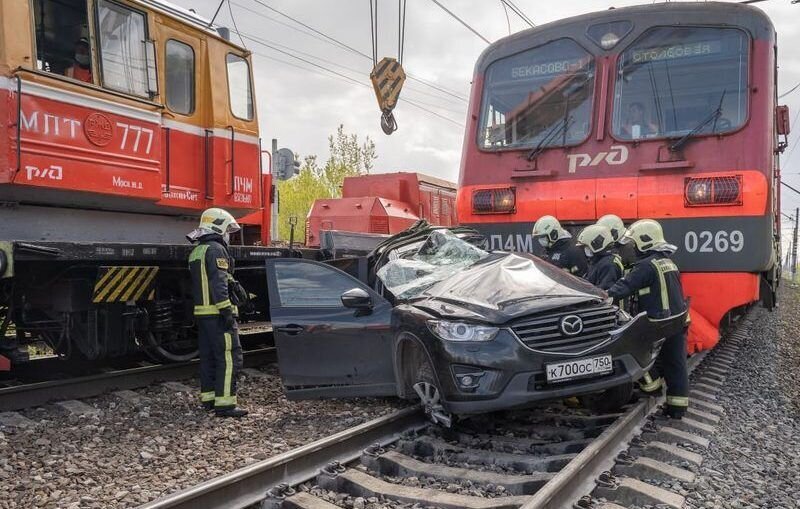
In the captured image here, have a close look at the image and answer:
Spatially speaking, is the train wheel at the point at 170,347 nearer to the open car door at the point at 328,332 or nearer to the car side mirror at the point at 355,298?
the open car door at the point at 328,332

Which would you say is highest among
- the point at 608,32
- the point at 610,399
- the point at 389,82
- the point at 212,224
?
the point at 389,82

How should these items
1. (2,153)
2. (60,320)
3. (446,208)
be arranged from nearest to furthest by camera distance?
(2,153)
(60,320)
(446,208)

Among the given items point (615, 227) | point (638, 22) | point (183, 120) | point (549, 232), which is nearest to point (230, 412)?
point (183, 120)

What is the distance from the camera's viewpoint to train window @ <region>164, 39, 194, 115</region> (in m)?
6.51

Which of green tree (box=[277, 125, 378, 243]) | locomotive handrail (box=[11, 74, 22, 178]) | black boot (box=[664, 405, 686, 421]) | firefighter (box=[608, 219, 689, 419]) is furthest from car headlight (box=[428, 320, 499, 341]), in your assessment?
green tree (box=[277, 125, 378, 243])

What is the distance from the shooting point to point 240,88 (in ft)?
24.4

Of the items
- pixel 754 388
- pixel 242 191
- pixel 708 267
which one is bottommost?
pixel 754 388

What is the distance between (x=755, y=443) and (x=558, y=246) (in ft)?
8.85

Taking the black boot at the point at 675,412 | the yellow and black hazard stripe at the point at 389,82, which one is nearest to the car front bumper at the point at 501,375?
the black boot at the point at 675,412

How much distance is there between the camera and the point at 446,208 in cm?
1512

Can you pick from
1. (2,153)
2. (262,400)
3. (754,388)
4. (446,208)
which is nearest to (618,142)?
(754,388)

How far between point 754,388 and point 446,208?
8.88m

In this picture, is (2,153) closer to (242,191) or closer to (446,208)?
(242,191)

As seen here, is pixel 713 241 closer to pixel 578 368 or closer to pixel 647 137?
pixel 647 137
